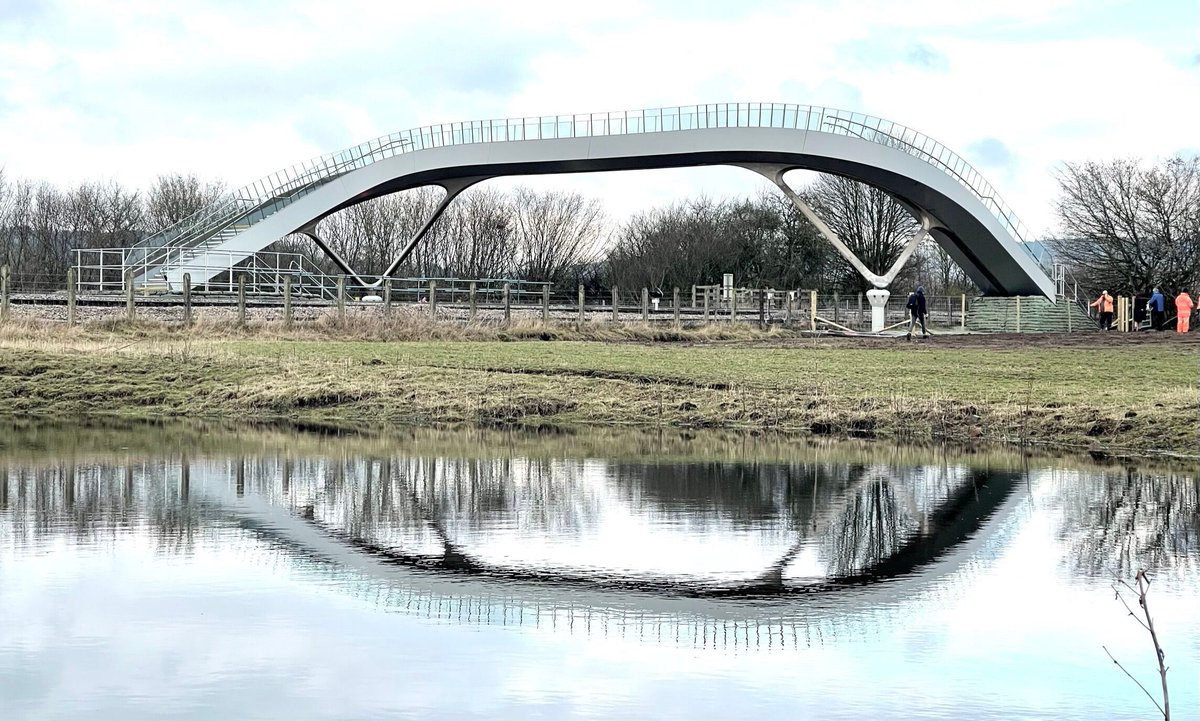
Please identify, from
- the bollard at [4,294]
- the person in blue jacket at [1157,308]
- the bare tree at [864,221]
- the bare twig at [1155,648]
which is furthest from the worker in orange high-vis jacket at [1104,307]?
the bare twig at [1155,648]

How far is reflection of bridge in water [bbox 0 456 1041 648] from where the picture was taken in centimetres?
863

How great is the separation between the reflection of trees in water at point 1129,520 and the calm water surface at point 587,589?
0.17ft

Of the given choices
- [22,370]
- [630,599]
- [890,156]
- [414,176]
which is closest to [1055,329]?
[890,156]

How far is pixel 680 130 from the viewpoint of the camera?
55.6 meters

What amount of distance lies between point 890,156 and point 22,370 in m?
35.6

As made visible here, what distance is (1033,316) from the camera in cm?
5922

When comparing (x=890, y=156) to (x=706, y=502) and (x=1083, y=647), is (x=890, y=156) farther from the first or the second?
(x=1083, y=647)

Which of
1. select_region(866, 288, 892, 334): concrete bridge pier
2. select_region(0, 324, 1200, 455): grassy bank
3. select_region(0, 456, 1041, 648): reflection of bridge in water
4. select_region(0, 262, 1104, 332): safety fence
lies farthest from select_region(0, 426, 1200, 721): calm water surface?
select_region(866, 288, 892, 334): concrete bridge pier

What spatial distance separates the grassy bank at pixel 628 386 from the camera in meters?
20.0

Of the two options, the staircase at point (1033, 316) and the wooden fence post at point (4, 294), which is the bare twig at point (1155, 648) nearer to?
the wooden fence post at point (4, 294)

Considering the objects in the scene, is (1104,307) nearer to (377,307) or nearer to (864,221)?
(377,307)

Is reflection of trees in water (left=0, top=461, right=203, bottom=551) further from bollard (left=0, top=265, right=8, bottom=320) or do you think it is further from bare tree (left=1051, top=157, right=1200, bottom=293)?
bare tree (left=1051, top=157, right=1200, bottom=293)

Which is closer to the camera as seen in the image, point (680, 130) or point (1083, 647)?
point (1083, 647)

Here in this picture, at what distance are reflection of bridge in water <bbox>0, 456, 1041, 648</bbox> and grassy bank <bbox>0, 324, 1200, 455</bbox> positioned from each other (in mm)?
4460
